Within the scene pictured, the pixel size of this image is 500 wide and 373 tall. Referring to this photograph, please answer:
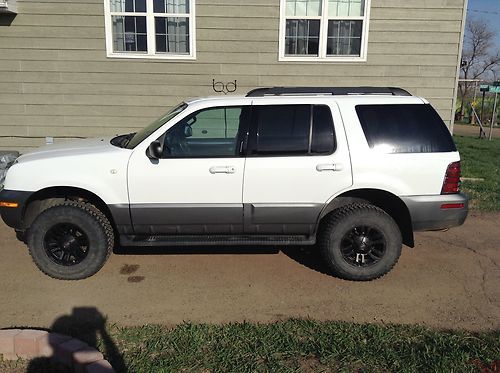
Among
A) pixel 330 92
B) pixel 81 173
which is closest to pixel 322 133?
pixel 330 92

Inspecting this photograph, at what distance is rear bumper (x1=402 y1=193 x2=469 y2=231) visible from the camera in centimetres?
415

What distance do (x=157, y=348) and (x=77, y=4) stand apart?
7364mm

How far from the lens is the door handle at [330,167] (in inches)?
161

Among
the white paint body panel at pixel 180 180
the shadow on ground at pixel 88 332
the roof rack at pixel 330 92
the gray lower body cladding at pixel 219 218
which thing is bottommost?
the shadow on ground at pixel 88 332

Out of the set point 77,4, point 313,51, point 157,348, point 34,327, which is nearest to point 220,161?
point 157,348

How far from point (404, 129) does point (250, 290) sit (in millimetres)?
2146

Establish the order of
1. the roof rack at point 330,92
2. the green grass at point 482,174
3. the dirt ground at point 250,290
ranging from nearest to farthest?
the dirt ground at point 250,290
the roof rack at point 330,92
the green grass at point 482,174

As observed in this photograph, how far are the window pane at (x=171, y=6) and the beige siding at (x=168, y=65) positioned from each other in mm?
312

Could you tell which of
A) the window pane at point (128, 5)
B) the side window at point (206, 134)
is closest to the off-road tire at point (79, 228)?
the side window at point (206, 134)

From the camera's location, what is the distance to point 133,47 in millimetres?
8523

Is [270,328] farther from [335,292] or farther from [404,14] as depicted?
[404,14]

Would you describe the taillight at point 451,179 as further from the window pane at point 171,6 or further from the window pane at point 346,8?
the window pane at point 171,6

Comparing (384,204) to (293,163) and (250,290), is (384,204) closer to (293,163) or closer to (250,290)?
(293,163)

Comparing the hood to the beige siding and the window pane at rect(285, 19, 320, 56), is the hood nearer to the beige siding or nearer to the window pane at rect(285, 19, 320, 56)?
the beige siding
